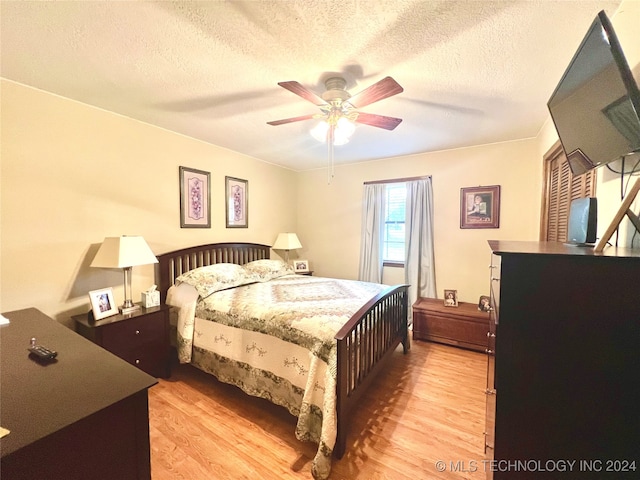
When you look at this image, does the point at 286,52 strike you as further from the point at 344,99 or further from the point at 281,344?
the point at 281,344

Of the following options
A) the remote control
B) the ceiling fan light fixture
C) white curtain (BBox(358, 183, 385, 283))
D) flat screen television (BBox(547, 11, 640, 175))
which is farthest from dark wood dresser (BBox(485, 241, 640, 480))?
white curtain (BBox(358, 183, 385, 283))

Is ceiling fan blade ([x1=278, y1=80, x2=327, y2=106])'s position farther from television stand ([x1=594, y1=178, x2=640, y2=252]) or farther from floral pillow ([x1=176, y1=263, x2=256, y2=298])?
floral pillow ([x1=176, y1=263, x2=256, y2=298])

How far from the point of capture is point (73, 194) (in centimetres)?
227

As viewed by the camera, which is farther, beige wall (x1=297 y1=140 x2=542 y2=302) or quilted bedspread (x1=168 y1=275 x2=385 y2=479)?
beige wall (x1=297 y1=140 x2=542 y2=302)

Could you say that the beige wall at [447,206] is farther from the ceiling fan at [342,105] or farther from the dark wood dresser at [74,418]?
the dark wood dresser at [74,418]

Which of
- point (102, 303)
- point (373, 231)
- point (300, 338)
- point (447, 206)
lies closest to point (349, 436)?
point (300, 338)

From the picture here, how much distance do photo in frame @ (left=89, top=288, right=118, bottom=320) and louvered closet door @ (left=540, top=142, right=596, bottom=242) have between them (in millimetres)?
3716

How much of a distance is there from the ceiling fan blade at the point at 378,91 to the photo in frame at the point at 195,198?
7.20ft

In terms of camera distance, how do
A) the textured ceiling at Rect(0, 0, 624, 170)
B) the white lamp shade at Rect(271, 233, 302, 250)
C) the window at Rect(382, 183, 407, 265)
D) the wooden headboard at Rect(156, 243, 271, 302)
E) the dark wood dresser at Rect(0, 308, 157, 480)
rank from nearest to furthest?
the dark wood dresser at Rect(0, 308, 157, 480)
the textured ceiling at Rect(0, 0, 624, 170)
the wooden headboard at Rect(156, 243, 271, 302)
the window at Rect(382, 183, 407, 265)
the white lamp shade at Rect(271, 233, 302, 250)

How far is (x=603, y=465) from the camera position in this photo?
0.87 m

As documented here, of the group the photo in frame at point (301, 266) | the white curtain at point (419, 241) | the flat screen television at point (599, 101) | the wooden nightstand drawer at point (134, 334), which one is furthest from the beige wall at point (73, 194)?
the flat screen television at point (599, 101)

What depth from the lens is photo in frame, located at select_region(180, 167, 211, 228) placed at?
3.10 m

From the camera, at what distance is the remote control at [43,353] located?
1.09m

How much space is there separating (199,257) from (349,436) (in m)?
2.49
